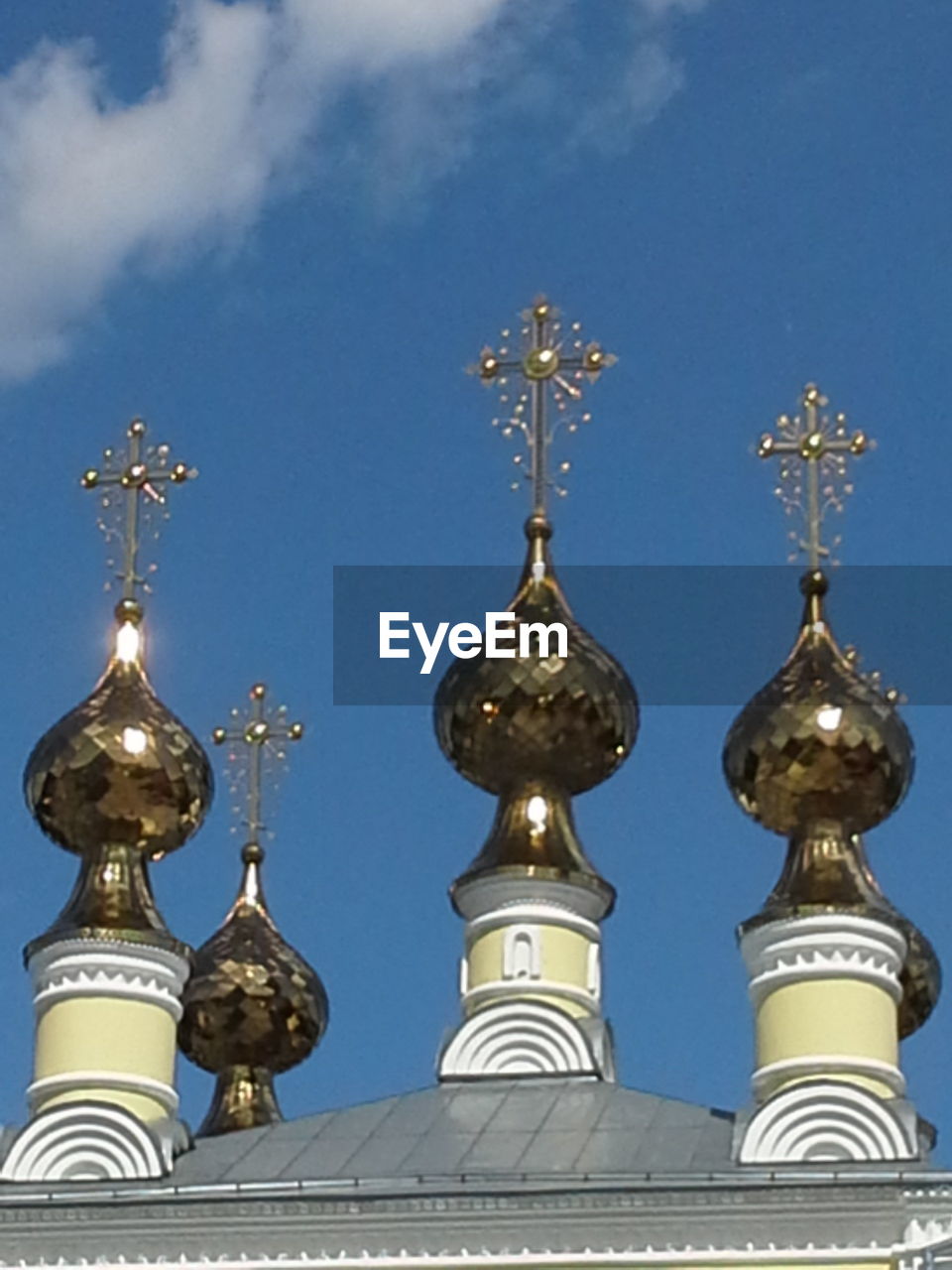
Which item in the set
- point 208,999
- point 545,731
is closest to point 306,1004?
point 208,999

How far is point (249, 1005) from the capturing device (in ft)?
66.8

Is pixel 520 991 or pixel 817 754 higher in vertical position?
pixel 817 754

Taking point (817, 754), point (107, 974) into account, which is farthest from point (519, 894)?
point (107, 974)

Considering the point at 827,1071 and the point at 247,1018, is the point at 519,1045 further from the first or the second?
the point at 247,1018

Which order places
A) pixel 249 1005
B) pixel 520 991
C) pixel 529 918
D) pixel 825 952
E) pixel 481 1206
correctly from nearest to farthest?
pixel 481 1206, pixel 825 952, pixel 520 991, pixel 529 918, pixel 249 1005

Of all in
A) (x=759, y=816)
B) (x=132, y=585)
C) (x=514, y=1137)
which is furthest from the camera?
(x=132, y=585)

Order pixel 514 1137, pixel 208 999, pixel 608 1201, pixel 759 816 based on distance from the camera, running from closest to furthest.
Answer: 1. pixel 608 1201
2. pixel 514 1137
3. pixel 759 816
4. pixel 208 999

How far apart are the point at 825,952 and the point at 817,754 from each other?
1055mm

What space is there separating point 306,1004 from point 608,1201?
507cm

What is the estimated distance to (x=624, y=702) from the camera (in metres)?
18.8

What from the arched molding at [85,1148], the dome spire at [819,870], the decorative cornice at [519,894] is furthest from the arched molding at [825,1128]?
the arched molding at [85,1148]

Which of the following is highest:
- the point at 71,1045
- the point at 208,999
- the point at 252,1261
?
the point at 208,999

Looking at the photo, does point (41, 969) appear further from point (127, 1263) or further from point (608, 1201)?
point (608, 1201)

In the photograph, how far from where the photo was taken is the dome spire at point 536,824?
1795 centimetres
